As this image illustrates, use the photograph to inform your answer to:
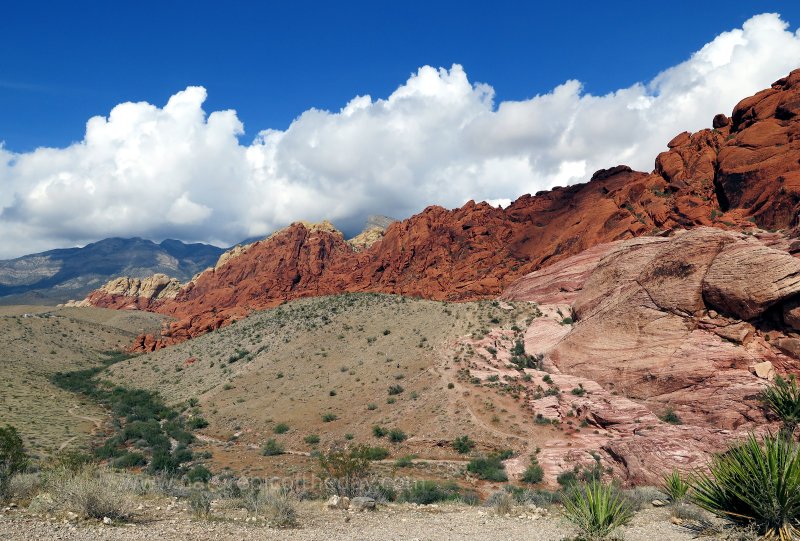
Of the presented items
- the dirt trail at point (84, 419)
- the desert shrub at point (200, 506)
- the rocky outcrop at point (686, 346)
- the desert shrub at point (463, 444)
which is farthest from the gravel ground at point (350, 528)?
the dirt trail at point (84, 419)

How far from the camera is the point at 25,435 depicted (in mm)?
25750

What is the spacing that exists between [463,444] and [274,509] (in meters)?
13.9

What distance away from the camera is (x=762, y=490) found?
7949 millimetres

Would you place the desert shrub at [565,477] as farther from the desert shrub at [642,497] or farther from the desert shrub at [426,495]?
the desert shrub at [426,495]

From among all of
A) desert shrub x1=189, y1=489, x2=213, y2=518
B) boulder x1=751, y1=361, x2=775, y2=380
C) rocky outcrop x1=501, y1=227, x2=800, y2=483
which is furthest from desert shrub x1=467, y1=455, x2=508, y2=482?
desert shrub x1=189, y1=489, x2=213, y2=518

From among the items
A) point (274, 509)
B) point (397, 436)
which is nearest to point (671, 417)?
point (397, 436)

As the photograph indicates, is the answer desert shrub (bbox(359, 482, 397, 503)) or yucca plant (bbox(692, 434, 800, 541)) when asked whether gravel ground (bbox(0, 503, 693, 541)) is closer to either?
yucca plant (bbox(692, 434, 800, 541))

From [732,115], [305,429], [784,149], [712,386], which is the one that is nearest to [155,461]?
[305,429]

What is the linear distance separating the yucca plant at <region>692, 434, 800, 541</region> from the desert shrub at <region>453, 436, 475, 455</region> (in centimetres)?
1461

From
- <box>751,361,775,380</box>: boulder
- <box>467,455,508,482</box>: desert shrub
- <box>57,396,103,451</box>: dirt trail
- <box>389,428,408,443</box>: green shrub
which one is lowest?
<box>57,396,103,451</box>: dirt trail

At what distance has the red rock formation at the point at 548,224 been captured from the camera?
137ft

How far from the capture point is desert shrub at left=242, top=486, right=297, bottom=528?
10.5 meters

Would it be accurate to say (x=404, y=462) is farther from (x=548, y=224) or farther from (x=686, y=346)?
(x=548, y=224)

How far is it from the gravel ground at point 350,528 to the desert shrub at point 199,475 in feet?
27.8
